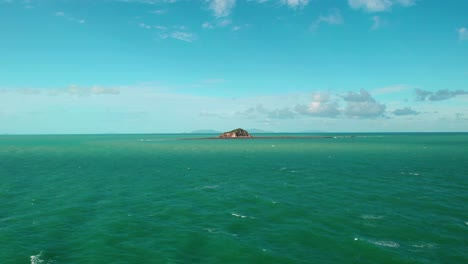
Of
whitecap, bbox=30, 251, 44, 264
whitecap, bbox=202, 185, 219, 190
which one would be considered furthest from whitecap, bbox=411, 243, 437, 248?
whitecap, bbox=30, 251, 44, 264

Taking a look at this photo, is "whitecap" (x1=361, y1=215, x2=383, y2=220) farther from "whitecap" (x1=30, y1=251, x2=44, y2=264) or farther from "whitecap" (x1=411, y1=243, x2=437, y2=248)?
"whitecap" (x1=30, y1=251, x2=44, y2=264)

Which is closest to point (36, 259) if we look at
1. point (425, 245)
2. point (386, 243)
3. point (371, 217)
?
point (386, 243)

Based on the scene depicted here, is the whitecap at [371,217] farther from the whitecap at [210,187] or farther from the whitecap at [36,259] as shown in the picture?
the whitecap at [36,259]

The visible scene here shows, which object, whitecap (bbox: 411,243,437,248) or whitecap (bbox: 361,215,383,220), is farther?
whitecap (bbox: 361,215,383,220)

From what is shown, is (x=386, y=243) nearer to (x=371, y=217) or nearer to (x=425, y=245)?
(x=425, y=245)

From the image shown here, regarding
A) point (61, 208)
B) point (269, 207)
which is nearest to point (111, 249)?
point (61, 208)

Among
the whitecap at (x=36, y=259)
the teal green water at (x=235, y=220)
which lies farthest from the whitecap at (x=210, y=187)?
the whitecap at (x=36, y=259)

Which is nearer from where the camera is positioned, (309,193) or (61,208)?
(61,208)

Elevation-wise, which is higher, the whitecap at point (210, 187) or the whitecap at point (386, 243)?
the whitecap at point (210, 187)

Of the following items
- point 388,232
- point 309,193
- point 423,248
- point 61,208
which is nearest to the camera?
point 423,248

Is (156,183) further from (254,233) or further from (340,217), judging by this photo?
(340,217)

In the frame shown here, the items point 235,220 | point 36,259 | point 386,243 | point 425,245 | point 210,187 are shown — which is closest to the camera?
point 36,259
